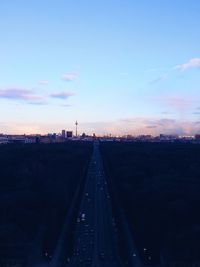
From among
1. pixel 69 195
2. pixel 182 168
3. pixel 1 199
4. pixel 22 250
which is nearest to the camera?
pixel 22 250

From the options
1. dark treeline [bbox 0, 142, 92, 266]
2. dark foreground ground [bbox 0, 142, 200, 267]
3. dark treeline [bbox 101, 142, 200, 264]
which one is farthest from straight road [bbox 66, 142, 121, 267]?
dark treeline [bbox 101, 142, 200, 264]

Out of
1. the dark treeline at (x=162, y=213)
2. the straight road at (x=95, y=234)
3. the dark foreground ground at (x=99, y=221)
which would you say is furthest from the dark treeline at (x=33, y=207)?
the dark treeline at (x=162, y=213)

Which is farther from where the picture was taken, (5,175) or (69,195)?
(5,175)

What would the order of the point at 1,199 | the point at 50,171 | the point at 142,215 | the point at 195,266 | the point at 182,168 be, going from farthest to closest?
1. the point at 182,168
2. the point at 50,171
3. the point at 1,199
4. the point at 142,215
5. the point at 195,266

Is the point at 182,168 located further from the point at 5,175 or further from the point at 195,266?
the point at 195,266

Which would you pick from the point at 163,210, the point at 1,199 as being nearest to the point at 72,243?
the point at 163,210

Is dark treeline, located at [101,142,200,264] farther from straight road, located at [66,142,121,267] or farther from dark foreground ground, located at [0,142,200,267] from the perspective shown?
straight road, located at [66,142,121,267]

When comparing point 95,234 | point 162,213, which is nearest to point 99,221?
point 162,213
